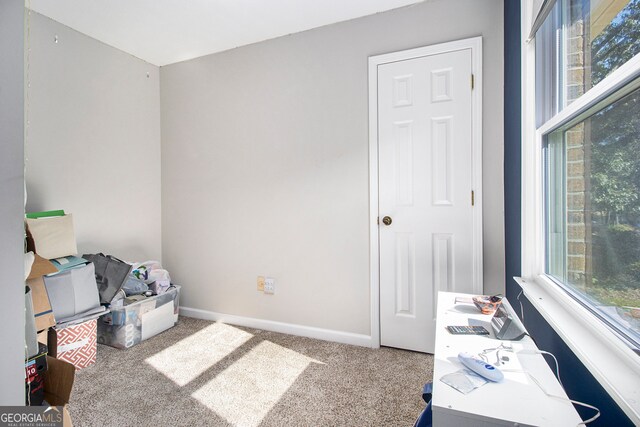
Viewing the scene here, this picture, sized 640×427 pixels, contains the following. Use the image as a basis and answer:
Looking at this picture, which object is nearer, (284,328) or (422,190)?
(422,190)

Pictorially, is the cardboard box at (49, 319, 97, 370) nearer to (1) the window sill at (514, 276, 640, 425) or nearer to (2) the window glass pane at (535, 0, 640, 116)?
(1) the window sill at (514, 276, 640, 425)

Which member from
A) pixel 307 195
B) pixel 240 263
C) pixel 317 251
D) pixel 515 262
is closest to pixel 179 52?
pixel 307 195

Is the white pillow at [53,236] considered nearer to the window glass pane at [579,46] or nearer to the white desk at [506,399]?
the white desk at [506,399]

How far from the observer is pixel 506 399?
2.70 feet

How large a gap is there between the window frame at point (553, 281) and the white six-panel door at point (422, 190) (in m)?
0.54

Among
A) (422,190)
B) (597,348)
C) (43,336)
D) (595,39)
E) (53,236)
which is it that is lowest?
(43,336)

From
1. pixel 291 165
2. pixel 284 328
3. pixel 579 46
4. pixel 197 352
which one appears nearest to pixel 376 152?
pixel 291 165

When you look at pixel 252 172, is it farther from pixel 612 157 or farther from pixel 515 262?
pixel 612 157

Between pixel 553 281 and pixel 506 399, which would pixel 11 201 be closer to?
pixel 506 399

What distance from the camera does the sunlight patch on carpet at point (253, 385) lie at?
1.68 metres

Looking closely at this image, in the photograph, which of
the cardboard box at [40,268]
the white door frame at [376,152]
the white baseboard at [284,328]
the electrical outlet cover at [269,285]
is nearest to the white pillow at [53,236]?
the cardboard box at [40,268]

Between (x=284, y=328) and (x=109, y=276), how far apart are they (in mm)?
1347

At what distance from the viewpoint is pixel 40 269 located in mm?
→ 1828

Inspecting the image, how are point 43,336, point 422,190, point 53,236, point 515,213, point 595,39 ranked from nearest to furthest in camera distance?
point 595,39, point 515,213, point 43,336, point 53,236, point 422,190
